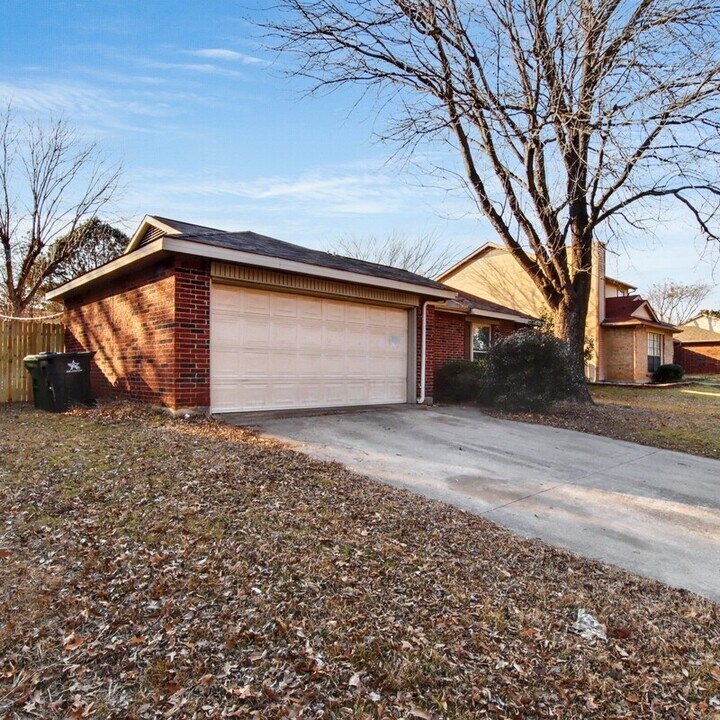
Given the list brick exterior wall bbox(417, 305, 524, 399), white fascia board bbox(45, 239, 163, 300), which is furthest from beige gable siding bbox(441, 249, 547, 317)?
white fascia board bbox(45, 239, 163, 300)

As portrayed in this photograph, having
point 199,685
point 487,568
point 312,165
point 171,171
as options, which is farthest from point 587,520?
point 171,171

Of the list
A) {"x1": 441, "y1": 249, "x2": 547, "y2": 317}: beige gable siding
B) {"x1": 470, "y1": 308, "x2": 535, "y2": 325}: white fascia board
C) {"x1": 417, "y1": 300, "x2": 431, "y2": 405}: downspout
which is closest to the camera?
{"x1": 417, "y1": 300, "x2": 431, "y2": 405}: downspout

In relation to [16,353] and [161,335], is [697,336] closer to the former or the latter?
[161,335]

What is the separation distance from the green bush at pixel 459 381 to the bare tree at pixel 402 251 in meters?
22.0

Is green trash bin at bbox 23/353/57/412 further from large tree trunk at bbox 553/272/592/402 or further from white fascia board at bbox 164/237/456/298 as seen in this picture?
large tree trunk at bbox 553/272/592/402

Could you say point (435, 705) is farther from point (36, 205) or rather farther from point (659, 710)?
point (36, 205)

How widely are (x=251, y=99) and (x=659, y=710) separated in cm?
994

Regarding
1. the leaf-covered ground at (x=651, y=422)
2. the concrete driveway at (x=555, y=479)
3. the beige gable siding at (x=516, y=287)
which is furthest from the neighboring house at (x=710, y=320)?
the concrete driveway at (x=555, y=479)

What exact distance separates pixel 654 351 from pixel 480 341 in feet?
46.8

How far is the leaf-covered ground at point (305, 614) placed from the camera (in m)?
2.03

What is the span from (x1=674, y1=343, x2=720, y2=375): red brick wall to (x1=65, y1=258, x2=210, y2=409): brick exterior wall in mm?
33887

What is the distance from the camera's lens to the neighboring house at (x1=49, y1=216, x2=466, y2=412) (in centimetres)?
732

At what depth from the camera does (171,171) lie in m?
→ 11.8

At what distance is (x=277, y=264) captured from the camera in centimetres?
789
